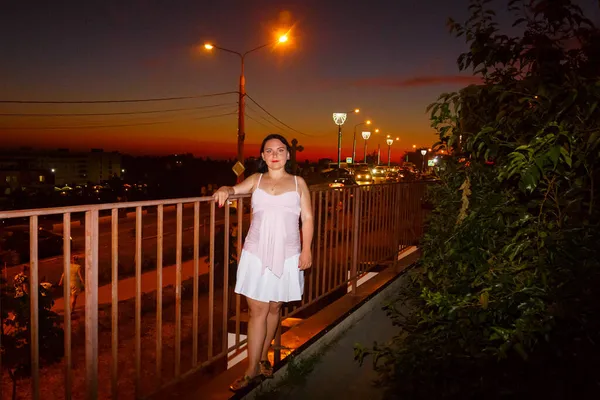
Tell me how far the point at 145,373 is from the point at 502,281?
25.5ft

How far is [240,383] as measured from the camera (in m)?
3.01

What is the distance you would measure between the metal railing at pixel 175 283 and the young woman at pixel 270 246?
0.15 metres

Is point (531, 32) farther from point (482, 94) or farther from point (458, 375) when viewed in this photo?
point (458, 375)

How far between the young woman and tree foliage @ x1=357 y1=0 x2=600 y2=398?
0.65 meters

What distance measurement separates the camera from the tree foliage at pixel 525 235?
1.86 m

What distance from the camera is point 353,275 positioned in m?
5.05

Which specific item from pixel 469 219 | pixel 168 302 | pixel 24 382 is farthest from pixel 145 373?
pixel 469 219

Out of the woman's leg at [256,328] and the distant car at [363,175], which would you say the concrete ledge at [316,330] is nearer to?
the woman's leg at [256,328]

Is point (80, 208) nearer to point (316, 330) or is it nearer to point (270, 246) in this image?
point (270, 246)

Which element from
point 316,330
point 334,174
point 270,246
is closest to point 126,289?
point 316,330

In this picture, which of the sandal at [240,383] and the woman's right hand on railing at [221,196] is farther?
the sandal at [240,383]

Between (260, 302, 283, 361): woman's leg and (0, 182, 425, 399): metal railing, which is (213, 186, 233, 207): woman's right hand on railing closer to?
(0, 182, 425, 399): metal railing

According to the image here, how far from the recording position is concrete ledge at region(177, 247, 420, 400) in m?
3.07

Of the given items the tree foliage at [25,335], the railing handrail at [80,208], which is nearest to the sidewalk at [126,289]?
the tree foliage at [25,335]
